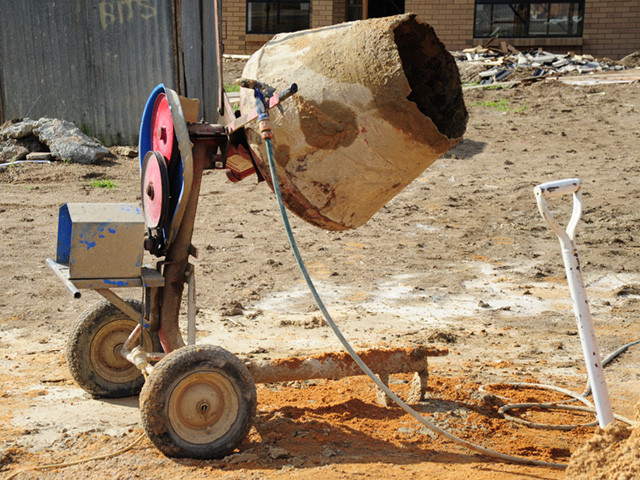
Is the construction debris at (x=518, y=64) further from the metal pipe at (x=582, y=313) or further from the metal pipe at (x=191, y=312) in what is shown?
the metal pipe at (x=582, y=313)

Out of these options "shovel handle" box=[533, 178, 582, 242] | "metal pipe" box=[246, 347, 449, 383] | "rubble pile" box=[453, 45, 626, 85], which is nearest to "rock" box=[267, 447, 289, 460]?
"metal pipe" box=[246, 347, 449, 383]

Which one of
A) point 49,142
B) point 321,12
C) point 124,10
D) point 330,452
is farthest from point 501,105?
point 330,452

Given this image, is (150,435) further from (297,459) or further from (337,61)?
(337,61)

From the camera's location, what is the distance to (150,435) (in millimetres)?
3143

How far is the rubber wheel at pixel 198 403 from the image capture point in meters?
3.14

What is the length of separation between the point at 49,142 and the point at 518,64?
909 centimetres

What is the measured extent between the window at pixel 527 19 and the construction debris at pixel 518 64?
3.08ft

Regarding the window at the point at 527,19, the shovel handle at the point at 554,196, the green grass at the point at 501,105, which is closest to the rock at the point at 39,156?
Result: the green grass at the point at 501,105

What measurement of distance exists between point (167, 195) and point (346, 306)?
99.7 inches

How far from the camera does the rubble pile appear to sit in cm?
1434

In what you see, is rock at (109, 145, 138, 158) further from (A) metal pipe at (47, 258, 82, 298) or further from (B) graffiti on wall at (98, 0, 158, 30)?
(A) metal pipe at (47, 258, 82, 298)

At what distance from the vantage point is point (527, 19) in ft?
56.0

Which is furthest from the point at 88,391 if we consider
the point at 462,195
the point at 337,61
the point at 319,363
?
the point at 462,195

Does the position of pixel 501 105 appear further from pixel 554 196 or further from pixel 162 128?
pixel 554 196
